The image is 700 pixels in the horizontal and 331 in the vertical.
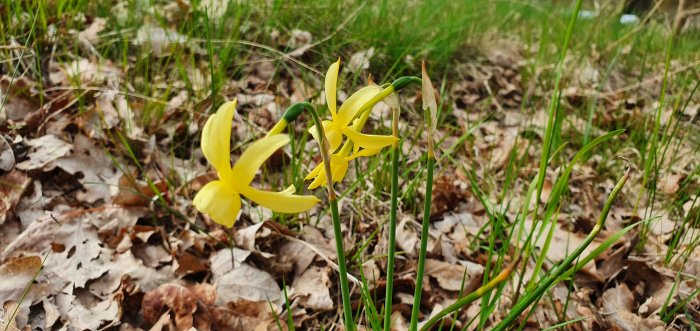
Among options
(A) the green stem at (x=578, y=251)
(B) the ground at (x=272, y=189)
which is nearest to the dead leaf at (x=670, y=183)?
(B) the ground at (x=272, y=189)

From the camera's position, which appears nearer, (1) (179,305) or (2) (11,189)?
(1) (179,305)

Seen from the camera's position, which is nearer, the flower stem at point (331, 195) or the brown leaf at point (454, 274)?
the flower stem at point (331, 195)

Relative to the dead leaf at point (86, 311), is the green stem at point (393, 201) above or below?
above

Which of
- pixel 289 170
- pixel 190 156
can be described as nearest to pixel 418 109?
pixel 289 170

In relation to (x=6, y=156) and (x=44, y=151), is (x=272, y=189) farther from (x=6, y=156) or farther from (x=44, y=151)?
(x=6, y=156)

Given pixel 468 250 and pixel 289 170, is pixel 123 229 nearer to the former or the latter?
pixel 289 170

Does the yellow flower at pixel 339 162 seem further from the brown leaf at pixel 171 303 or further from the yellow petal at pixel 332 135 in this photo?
the brown leaf at pixel 171 303

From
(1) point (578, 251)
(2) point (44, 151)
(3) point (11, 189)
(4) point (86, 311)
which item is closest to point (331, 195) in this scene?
(1) point (578, 251)
